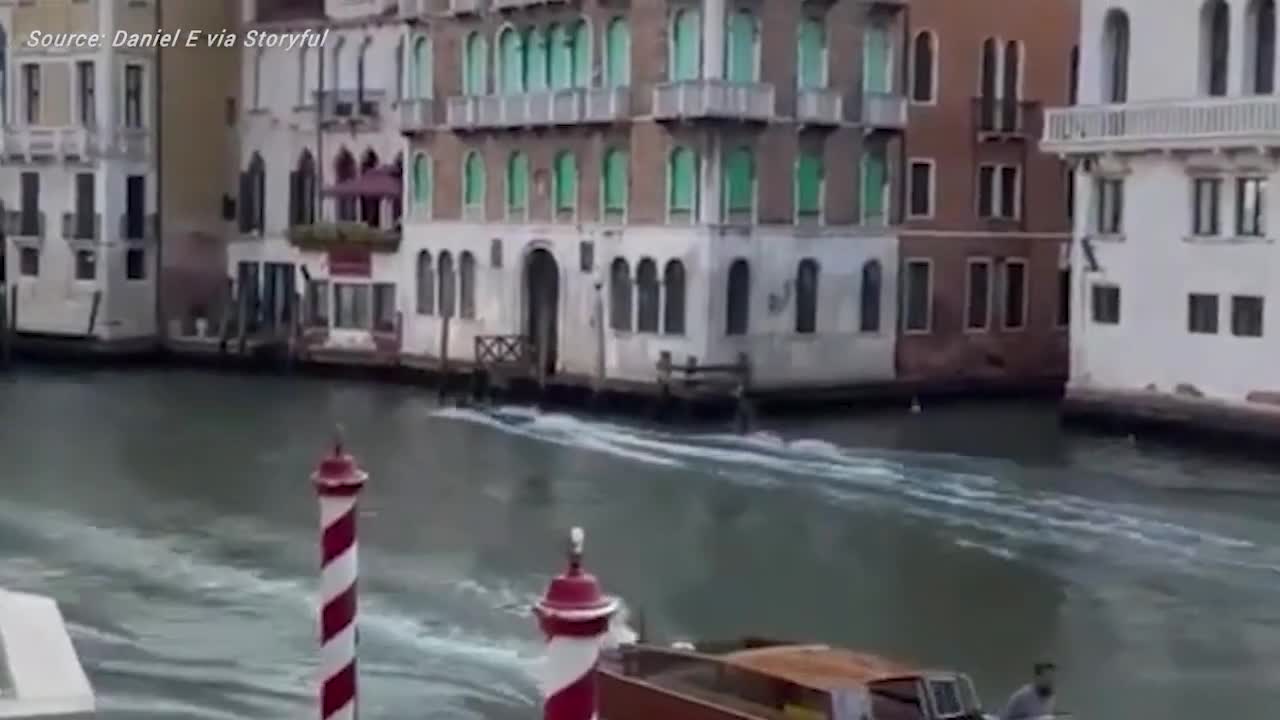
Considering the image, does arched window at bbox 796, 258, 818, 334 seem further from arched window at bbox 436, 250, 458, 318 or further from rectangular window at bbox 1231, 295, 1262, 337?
rectangular window at bbox 1231, 295, 1262, 337

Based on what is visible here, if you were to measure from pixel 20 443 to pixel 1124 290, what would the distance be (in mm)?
10534

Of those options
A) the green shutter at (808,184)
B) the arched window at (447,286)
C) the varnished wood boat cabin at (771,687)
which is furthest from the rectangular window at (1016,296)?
the varnished wood boat cabin at (771,687)

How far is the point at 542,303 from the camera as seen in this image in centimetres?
2570

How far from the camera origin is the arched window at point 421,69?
27.5 m

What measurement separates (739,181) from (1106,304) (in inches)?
163

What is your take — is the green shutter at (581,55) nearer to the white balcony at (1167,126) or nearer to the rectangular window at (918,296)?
the rectangular window at (918,296)

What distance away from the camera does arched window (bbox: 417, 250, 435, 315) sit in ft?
89.3

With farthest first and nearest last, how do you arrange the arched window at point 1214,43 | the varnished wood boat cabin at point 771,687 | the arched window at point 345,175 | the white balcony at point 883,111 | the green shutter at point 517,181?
the arched window at point 345,175 < the green shutter at point 517,181 < the white balcony at point 883,111 < the arched window at point 1214,43 < the varnished wood boat cabin at point 771,687

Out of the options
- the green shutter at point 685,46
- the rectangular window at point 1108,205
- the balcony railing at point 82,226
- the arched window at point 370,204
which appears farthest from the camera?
the balcony railing at point 82,226

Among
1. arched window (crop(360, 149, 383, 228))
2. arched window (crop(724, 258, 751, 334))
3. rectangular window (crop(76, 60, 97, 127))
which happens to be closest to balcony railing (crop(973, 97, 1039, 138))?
arched window (crop(724, 258, 751, 334))

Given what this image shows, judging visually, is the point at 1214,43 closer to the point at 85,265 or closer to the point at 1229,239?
the point at 1229,239

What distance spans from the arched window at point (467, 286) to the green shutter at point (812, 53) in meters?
4.89

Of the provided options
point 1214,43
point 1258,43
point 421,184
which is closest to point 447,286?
point 421,184

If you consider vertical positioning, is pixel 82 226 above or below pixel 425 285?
above
